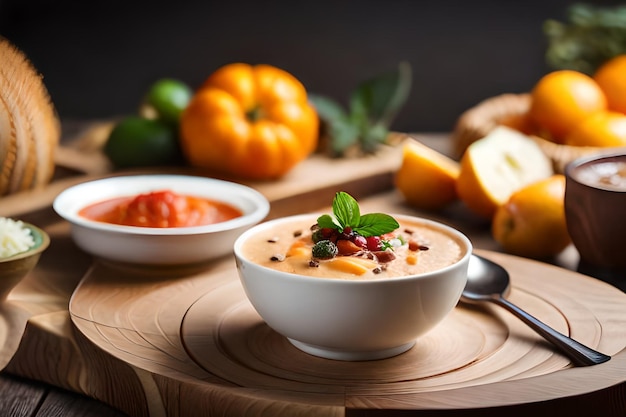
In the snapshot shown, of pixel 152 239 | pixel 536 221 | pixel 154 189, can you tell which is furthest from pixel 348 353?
pixel 154 189

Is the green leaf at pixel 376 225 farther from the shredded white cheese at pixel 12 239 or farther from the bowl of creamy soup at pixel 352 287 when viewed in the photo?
the shredded white cheese at pixel 12 239

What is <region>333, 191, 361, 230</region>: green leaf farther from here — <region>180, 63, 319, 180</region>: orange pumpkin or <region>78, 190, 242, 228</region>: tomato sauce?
<region>180, 63, 319, 180</region>: orange pumpkin

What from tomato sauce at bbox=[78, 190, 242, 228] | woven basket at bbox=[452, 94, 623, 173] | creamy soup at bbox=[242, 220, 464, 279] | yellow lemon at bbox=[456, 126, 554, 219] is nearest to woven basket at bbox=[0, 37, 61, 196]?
tomato sauce at bbox=[78, 190, 242, 228]

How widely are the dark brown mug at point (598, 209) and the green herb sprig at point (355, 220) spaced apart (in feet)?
1.86

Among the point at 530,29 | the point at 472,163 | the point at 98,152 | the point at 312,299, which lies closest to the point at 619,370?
the point at 312,299

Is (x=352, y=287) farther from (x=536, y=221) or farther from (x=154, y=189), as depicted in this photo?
(x=154, y=189)

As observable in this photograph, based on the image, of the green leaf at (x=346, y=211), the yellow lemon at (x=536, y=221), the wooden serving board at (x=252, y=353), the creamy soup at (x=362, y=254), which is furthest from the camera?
the yellow lemon at (x=536, y=221)

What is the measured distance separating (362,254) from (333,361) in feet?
0.57

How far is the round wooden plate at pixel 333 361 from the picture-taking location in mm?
1224

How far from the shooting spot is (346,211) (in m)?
1.46

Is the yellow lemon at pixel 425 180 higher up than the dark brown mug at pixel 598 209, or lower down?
lower down

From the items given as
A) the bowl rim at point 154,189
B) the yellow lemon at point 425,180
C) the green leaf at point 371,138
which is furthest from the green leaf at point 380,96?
Result: the bowl rim at point 154,189

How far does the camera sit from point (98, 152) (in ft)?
8.86

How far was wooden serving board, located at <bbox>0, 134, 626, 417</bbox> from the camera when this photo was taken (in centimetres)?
122
